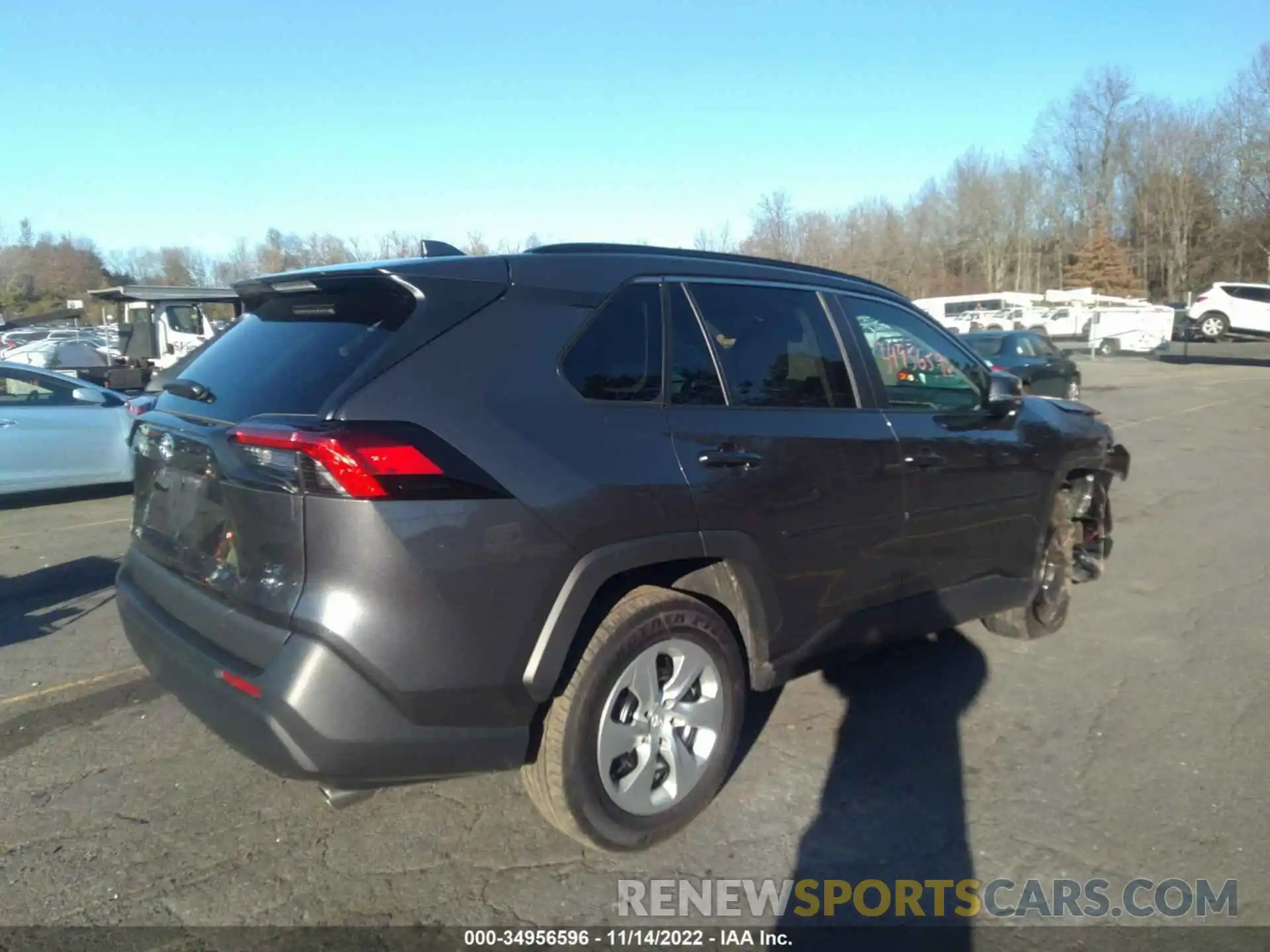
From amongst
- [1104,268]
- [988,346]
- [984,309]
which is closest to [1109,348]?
[984,309]

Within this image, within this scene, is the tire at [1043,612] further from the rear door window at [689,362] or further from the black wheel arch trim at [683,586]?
the rear door window at [689,362]

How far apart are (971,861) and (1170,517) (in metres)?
6.50

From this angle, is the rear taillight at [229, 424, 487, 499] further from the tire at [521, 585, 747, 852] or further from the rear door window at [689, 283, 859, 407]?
the rear door window at [689, 283, 859, 407]

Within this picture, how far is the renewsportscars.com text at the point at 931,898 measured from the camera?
303 centimetres

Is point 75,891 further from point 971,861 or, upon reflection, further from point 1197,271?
point 1197,271

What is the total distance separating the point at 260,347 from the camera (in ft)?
10.6

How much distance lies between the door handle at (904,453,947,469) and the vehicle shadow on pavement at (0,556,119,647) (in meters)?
4.64

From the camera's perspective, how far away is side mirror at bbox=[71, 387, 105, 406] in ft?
32.1

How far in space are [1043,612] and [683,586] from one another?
2.87m

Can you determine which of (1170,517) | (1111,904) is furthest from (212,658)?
(1170,517)

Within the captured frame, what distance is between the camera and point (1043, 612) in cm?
538

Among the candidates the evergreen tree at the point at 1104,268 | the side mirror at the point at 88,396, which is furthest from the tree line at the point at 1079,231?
the side mirror at the point at 88,396

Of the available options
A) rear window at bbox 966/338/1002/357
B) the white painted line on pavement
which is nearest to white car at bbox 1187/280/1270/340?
rear window at bbox 966/338/1002/357

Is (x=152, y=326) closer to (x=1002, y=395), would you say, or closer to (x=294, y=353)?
(x=294, y=353)
